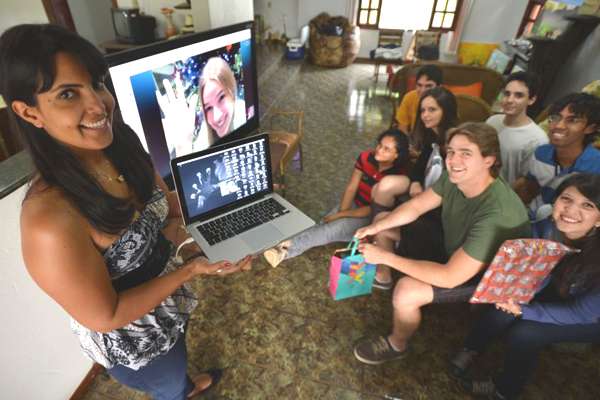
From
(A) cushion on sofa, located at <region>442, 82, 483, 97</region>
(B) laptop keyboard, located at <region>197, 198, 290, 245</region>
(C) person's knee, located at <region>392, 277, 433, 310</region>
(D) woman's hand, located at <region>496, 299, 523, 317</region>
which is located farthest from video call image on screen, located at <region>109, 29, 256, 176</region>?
(A) cushion on sofa, located at <region>442, 82, 483, 97</region>

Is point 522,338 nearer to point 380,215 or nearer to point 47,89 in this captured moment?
point 380,215

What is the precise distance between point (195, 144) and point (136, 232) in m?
0.96

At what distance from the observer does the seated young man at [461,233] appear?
1318mm

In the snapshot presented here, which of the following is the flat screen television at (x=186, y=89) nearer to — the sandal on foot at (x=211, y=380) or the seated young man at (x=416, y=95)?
the sandal on foot at (x=211, y=380)

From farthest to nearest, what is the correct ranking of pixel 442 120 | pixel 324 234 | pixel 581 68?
1. pixel 581 68
2. pixel 442 120
3. pixel 324 234

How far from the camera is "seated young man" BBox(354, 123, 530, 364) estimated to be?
1318 millimetres

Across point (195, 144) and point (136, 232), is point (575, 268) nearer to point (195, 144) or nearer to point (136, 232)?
point (136, 232)

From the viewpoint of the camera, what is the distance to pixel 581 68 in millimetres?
3600

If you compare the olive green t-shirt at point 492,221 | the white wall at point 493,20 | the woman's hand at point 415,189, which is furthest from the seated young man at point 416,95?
the white wall at point 493,20

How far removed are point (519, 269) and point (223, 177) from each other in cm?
123

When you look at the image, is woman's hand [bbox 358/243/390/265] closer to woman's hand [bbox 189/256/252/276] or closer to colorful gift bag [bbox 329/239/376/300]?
colorful gift bag [bbox 329/239/376/300]

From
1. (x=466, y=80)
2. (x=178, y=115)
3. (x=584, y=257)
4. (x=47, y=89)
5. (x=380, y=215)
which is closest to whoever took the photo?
(x=47, y=89)

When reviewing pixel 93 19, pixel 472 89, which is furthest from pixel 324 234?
pixel 93 19

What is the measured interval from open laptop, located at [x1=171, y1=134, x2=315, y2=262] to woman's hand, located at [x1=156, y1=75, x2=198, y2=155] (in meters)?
0.32
